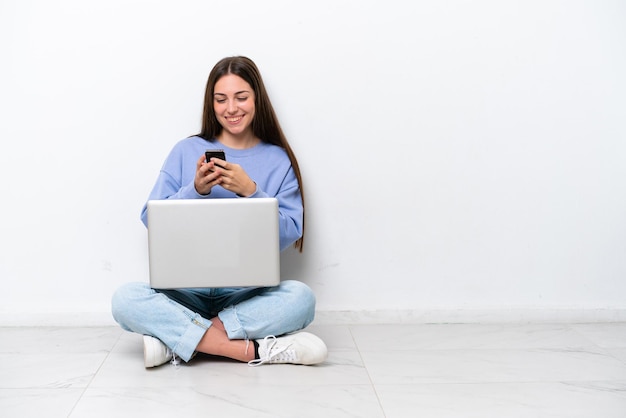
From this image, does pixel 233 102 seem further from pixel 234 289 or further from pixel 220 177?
pixel 234 289

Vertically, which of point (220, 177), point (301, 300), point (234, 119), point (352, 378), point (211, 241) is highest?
point (234, 119)

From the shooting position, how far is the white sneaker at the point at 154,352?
1.58 metres

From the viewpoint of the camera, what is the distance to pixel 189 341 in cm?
161

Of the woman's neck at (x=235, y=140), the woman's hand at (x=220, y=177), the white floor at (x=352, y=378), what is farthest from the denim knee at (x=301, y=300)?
the woman's neck at (x=235, y=140)

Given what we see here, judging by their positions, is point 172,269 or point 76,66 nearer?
point 172,269

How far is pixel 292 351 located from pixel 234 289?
0.79ft

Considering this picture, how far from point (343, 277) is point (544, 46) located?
0.75 m

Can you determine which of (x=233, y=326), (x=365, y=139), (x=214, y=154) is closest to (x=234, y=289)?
(x=233, y=326)

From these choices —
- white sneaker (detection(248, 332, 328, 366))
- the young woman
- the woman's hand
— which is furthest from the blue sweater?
white sneaker (detection(248, 332, 328, 366))

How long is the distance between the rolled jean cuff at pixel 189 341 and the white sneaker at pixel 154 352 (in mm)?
23

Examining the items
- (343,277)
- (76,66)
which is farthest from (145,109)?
(343,277)

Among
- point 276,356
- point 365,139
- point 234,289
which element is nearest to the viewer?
point 276,356

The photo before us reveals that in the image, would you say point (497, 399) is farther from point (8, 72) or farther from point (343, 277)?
point (8, 72)

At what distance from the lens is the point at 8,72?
6.15ft
